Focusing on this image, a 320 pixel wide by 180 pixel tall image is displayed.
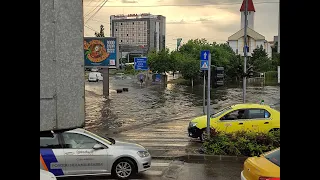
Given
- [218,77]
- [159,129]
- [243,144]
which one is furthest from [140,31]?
[243,144]

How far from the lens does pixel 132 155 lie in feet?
31.8

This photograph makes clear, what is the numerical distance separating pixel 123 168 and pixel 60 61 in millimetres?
8343

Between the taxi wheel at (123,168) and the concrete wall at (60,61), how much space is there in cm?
817

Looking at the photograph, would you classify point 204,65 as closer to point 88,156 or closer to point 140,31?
point 88,156

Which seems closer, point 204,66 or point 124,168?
point 124,168

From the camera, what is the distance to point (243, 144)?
12305mm

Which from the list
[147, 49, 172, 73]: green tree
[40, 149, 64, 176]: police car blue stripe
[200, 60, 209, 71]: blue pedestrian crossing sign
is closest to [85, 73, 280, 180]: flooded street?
[40, 149, 64, 176]: police car blue stripe

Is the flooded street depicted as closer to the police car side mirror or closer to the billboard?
the police car side mirror

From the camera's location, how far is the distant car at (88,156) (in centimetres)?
908

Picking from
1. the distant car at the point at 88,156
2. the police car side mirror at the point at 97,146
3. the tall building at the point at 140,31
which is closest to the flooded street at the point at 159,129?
the distant car at the point at 88,156

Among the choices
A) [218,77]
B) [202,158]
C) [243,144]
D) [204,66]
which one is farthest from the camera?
[204,66]
